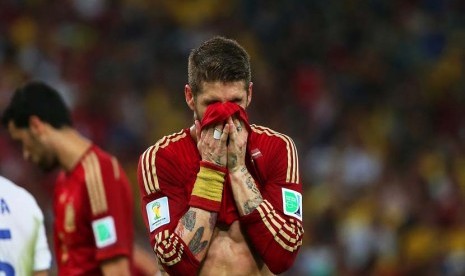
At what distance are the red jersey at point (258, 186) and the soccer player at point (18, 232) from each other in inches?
20.0

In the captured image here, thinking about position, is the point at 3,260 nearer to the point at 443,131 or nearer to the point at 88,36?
the point at 443,131

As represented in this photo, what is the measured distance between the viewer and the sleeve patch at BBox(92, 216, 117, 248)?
240 inches

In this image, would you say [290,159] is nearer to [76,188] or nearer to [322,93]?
[76,188]

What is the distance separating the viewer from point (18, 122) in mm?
6309

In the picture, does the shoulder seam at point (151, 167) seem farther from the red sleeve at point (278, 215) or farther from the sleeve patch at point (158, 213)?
the red sleeve at point (278, 215)

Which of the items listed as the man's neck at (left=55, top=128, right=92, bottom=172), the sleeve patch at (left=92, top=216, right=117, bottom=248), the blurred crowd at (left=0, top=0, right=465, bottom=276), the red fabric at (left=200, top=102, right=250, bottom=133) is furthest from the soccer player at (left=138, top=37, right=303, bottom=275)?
the blurred crowd at (left=0, top=0, right=465, bottom=276)

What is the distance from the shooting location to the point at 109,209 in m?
6.12

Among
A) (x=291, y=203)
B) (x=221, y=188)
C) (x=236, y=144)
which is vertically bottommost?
(x=291, y=203)

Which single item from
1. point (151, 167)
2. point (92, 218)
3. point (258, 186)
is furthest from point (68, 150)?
point (258, 186)

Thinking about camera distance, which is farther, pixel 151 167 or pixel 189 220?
pixel 151 167

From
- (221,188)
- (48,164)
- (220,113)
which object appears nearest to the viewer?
(220,113)

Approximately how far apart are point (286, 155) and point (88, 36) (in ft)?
27.6

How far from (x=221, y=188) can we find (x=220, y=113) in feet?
0.96

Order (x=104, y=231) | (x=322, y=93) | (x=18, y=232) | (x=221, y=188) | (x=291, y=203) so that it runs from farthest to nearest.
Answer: (x=322, y=93) < (x=104, y=231) < (x=18, y=232) < (x=291, y=203) < (x=221, y=188)
